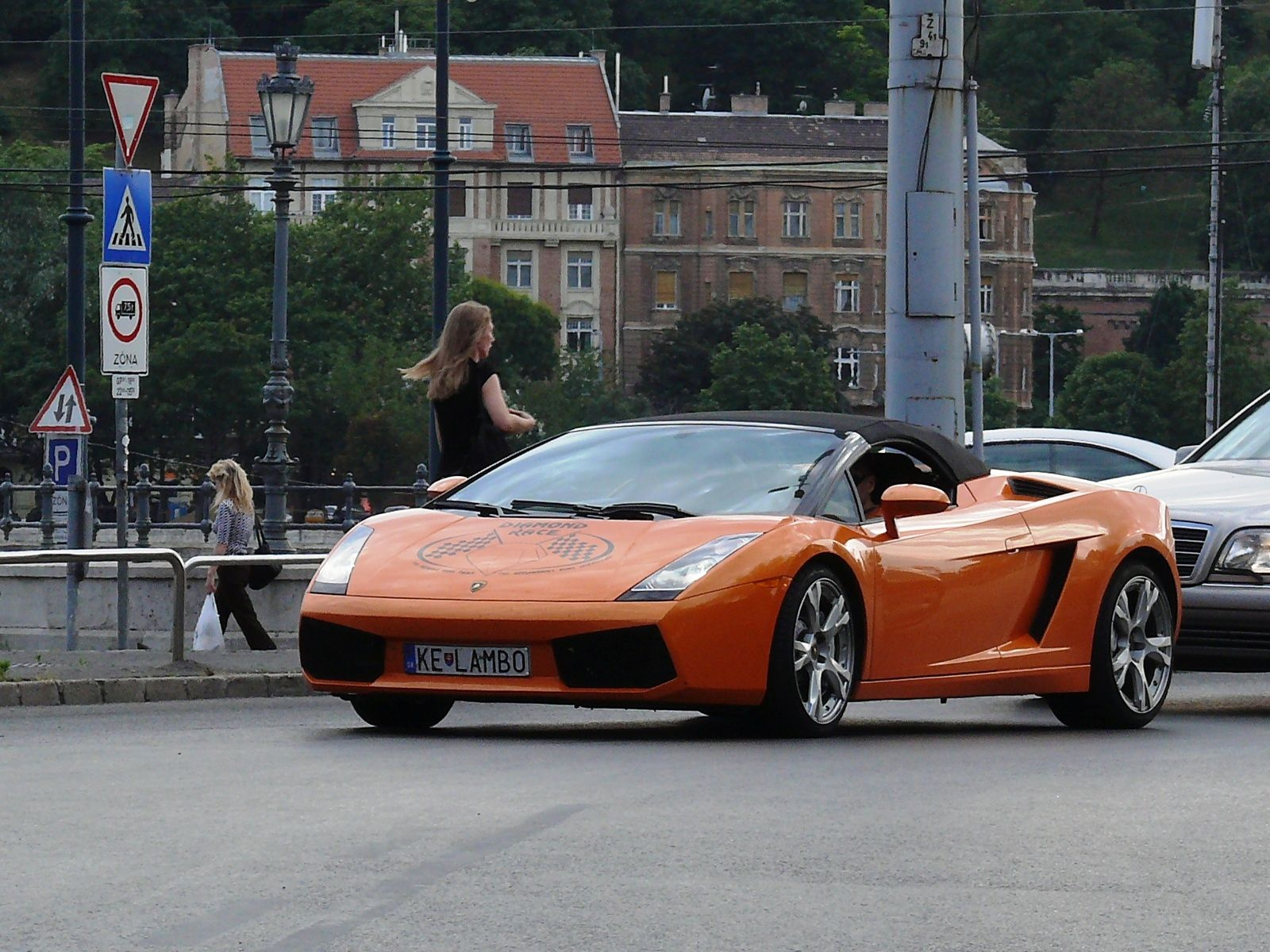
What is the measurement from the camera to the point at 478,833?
7.11 m

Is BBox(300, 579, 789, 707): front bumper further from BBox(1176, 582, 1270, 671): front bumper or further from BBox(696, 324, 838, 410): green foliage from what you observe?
BBox(696, 324, 838, 410): green foliage

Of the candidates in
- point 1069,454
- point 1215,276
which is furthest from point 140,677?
point 1215,276

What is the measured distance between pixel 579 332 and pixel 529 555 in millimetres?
122106

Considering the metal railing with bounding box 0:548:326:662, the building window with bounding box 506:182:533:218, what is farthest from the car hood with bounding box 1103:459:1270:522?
the building window with bounding box 506:182:533:218

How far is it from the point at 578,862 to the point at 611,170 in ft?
→ 384

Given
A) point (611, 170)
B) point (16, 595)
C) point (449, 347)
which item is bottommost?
point (16, 595)

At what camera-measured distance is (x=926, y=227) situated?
1703cm

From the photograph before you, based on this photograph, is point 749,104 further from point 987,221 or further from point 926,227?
point 926,227

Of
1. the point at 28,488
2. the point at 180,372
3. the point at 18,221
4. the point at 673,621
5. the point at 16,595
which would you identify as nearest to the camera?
the point at 673,621

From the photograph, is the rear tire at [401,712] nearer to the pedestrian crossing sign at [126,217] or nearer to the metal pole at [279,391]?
the pedestrian crossing sign at [126,217]

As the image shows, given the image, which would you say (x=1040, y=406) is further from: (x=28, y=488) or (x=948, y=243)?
(x=948, y=243)

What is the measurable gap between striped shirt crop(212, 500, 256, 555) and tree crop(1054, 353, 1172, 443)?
107 m

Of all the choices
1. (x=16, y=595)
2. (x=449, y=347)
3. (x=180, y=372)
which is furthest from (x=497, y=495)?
(x=180, y=372)

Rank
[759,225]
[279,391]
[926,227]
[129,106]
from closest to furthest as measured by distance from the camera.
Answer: [129,106]
[926,227]
[279,391]
[759,225]
